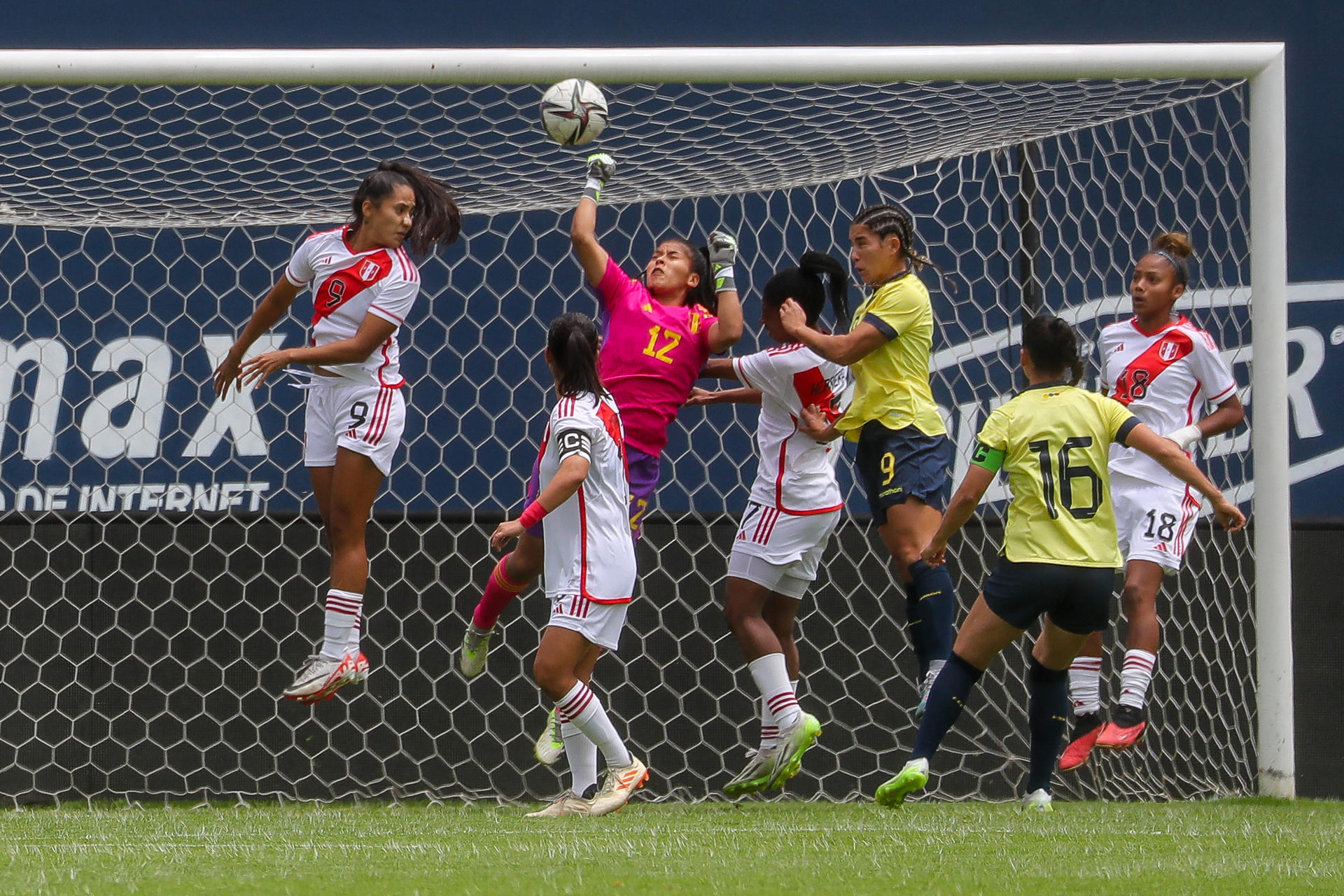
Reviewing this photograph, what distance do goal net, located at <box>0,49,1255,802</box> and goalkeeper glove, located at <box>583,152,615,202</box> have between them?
37.5 inches

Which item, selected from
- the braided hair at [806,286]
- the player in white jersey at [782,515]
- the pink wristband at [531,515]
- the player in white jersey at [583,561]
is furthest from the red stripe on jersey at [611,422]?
the braided hair at [806,286]

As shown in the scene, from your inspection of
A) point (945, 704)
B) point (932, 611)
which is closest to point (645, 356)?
point (932, 611)

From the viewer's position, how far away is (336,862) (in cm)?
279

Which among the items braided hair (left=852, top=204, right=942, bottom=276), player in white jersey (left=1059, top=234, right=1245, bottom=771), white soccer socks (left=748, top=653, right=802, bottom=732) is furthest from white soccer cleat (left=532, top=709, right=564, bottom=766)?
braided hair (left=852, top=204, right=942, bottom=276)

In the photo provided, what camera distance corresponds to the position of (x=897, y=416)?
170 inches

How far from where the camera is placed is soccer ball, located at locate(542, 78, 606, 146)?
4422 millimetres

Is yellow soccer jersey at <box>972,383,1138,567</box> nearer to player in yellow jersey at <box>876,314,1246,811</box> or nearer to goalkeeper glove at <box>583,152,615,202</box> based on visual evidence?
player in yellow jersey at <box>876,314,1246,811</box>

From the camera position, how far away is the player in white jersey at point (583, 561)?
3.77 metres

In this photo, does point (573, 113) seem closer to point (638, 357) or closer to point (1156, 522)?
point (638, 357)

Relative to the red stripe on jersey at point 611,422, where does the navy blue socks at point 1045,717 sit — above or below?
below

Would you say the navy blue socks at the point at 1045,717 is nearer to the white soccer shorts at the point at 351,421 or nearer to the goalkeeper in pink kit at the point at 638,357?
the goalkeeper in pink kit at the point at 638,357

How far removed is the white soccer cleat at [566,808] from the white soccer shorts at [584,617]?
44cm

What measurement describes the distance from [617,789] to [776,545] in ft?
2.88

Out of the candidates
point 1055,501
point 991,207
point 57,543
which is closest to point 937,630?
point 1055,501
